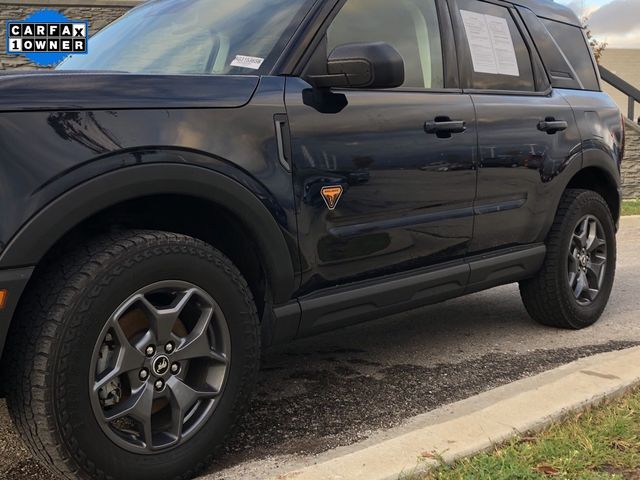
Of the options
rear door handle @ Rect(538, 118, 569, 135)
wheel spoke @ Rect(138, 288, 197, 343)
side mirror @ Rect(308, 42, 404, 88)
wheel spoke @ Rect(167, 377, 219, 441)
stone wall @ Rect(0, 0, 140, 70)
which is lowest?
wheel spoke @ Rect(167, 377, 219, 441)

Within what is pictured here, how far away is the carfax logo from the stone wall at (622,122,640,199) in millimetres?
11481

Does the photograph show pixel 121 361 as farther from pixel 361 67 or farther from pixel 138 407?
pixel 361 67

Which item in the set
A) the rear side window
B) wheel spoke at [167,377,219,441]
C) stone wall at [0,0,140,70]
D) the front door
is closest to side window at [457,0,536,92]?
the front door

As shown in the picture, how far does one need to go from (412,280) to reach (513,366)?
3.02 ft

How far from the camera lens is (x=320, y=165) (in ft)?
9.14

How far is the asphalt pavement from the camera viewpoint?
280cm

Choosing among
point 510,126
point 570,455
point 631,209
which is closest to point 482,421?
point 570,455

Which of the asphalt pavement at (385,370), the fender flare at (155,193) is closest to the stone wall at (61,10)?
the asphalt pavement at (385,370)

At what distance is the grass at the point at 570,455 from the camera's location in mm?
2305

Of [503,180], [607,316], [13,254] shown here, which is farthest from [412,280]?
[607,316]

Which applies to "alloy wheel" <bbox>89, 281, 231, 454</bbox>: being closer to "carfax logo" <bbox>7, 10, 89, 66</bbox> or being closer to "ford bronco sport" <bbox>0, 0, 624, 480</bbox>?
"ford bronco sport" <bbox>0, 0, 624, 480</bbox>

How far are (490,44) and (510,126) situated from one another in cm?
49

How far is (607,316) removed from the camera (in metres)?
4.94

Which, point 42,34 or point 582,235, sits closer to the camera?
point 582,235
